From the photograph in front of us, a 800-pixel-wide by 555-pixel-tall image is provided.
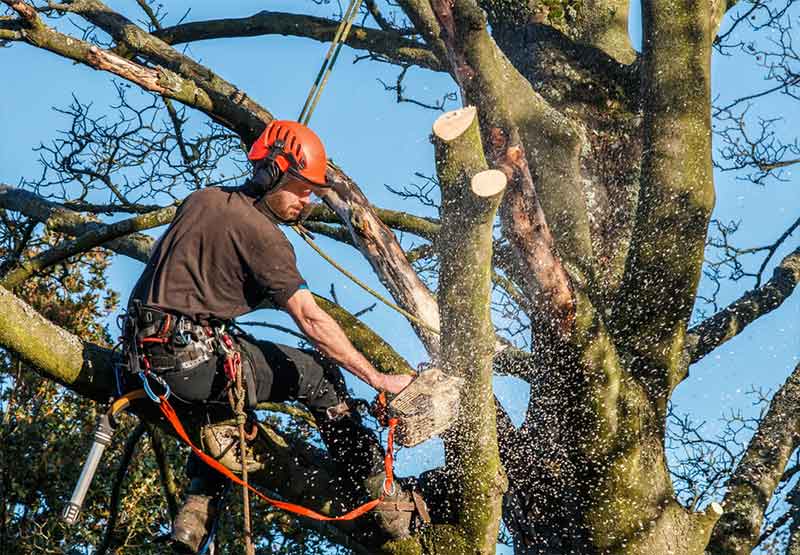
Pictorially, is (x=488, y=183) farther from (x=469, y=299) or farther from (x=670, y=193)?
(x=670, y=193)

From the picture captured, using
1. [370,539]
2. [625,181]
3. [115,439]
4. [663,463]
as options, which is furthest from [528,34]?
[115,439]

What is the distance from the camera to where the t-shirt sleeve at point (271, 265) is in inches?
163

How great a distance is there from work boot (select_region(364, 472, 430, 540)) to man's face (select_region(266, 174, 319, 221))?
1.13m

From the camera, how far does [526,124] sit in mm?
5312

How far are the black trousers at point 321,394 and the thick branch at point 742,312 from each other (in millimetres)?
2009

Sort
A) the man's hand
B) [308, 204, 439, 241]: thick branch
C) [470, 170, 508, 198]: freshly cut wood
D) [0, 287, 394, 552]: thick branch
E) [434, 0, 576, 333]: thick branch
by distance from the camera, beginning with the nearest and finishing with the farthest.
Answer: [470, 170, 508, 198]: freshly cut wood, [0, 287, 394, 552]: thick branch, the man's hand, [434, 0, 576, 333]: thick branch, [308, 204, 439, 241]: thick branch

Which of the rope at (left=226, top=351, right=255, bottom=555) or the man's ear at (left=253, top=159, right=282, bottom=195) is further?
the man's ear at (left=253, top=159, right=282, bottom=195)

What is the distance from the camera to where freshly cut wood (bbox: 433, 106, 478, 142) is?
3945mm

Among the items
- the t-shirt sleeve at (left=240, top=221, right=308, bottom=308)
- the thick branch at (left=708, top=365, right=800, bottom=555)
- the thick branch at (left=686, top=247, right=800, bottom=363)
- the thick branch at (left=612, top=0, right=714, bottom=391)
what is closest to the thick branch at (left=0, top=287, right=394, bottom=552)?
the t-shirt sleeve at (left=240, top=221, right=308, bottom=308)

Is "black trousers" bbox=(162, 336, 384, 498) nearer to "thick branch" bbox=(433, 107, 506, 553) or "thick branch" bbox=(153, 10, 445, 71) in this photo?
"thick branch" bbox=(433, 107, 506, 553)

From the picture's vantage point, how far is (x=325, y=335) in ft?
13.8

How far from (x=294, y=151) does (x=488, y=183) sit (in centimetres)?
94

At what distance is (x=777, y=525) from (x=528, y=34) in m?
3.10

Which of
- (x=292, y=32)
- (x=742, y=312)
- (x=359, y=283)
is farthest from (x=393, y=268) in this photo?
(x=292, y=32)
